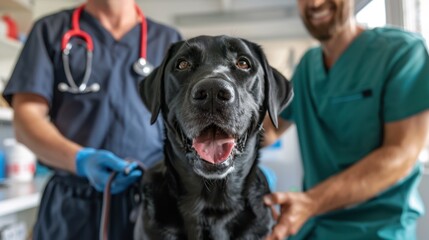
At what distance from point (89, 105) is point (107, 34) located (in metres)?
0.17

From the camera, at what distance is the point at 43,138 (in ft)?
2.27

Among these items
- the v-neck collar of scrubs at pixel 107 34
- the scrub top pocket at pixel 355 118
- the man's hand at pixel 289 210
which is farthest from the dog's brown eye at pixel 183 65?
the scrub top pocket at pixel 355 118

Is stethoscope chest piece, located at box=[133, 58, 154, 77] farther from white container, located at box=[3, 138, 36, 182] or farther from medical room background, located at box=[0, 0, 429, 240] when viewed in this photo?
white container, located at box=[3, 138, 36, 182]

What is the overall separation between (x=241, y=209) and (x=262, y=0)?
1229 millimetres

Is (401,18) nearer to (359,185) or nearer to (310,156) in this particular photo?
(359,185)

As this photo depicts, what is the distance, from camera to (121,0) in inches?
28.0

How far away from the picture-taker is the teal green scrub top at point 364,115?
0.73m

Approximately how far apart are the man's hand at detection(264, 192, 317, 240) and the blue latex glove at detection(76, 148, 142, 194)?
0.84 ft

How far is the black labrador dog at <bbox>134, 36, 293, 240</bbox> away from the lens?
0.30m

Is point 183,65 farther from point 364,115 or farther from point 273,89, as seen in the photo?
point 364,115

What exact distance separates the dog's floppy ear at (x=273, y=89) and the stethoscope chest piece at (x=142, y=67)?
1.03ft

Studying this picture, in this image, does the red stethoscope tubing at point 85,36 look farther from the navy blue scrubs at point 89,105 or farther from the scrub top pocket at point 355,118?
the scrub top pocket at point 355,118

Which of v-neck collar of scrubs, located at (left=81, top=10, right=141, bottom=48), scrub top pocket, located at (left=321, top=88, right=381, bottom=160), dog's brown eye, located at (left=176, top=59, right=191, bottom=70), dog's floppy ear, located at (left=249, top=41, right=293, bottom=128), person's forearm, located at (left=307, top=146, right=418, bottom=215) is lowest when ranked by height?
person's forearm, located at (left=307, top=146, right=418, bottom=215)

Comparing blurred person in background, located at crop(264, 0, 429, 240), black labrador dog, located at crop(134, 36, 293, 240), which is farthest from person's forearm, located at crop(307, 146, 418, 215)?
black labrador dog, located at crop(134, 36, 293, 240)
